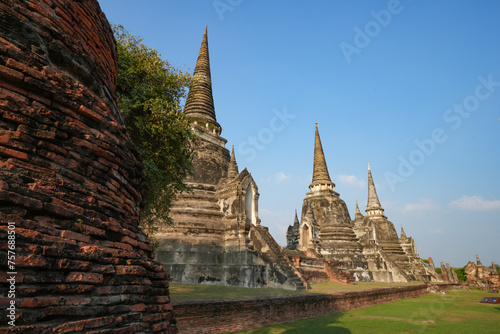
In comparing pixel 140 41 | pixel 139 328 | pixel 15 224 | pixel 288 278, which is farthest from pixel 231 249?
pixel 15 224

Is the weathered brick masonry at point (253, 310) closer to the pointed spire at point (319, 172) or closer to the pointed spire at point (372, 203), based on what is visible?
the pointed spire at point (319, 172)

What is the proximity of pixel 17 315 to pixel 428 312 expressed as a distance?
13.4 meters

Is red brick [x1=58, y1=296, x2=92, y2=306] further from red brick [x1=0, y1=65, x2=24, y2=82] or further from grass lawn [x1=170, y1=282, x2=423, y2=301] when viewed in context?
grass lawn [x1=170, y1=282, x2=423, y2=301]

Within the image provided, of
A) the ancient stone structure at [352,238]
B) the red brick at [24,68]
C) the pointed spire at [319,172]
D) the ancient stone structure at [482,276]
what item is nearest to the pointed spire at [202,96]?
the ancient stone structure at [352,238]

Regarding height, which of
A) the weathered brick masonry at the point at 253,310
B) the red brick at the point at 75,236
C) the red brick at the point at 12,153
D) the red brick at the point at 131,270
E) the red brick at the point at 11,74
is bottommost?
the weathered brick masonry at the point at 253,310

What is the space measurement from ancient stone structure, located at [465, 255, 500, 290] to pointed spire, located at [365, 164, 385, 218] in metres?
10.6

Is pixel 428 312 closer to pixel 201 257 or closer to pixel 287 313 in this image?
pixel 287 313

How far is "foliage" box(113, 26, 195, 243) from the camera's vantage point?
7988 millimetres

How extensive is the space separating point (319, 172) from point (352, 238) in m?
8.33

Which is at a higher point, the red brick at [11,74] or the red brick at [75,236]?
the red brick at [11,74]

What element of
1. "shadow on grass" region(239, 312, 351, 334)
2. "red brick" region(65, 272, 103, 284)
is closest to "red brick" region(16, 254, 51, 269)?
"red brick" region(65, 272, 103, 284)

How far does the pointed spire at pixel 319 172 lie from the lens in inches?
1255

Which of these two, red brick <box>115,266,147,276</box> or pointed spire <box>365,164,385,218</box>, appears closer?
red brick <box>115,266,147,276</box>

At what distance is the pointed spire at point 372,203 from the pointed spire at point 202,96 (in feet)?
83.7
